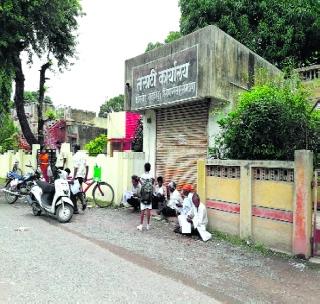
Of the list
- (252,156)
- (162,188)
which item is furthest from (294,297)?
(162,188)

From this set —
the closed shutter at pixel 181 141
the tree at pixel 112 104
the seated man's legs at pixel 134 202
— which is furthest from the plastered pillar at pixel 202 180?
the tree at pixel 112 104

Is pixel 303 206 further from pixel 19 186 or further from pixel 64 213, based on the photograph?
pixel 19 186

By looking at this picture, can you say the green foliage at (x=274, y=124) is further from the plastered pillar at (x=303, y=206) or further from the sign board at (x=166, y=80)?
the sign board at (x=166, y=80)

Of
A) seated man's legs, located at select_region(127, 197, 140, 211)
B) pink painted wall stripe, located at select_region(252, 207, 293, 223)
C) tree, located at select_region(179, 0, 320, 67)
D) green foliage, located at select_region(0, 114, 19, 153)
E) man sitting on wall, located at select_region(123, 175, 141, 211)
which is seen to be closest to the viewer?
pink painted wall stripe, located at select_region(252, 207, 293, 223)

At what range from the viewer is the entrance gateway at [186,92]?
33.9 ft

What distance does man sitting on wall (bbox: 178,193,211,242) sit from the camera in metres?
8.34

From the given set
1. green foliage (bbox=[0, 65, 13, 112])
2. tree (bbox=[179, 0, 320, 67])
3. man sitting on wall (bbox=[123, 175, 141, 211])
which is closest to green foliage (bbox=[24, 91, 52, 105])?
green foliage (bbox=[0, 65, 13, 112])

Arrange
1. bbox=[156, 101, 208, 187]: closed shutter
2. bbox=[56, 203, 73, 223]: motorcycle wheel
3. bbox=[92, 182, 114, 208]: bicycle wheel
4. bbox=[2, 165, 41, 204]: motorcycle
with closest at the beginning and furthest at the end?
1. bbox=[56, 203, 73, 223]: motorcycle wheel
2. bbox=[156, 101, 208, 187]: closed shutter
3. bbox=[92, 182, 114, 208]: bicycle wheel
4. bbox=[2, 165, 41, 204]: motorcycle

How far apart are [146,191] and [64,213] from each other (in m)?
2.41

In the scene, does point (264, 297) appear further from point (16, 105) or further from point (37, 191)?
point (16, 105)

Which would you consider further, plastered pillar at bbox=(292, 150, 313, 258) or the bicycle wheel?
the bicycle wheel

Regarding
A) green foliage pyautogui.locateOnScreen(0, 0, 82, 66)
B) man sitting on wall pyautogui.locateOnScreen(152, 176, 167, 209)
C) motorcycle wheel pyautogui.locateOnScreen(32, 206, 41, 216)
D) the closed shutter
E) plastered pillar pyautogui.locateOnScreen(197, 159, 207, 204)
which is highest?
green foliage pyautogui.locateOnScreen(0, 0, 82, 66)

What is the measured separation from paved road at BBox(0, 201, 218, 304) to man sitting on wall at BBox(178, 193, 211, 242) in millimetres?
1748

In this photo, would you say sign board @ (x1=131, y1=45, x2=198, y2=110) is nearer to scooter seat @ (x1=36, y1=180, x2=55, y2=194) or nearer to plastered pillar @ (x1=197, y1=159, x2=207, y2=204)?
plastered pillar @ (x1=197, y1=159, x2=207, y2=204)
